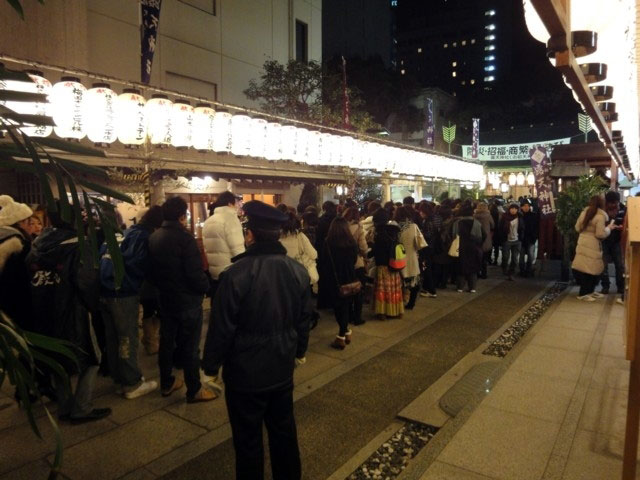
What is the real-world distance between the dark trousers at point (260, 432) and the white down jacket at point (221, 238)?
3.30m

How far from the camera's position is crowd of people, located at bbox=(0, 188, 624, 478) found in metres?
3.18

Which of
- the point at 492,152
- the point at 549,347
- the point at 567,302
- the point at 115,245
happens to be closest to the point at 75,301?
the point at 115,245

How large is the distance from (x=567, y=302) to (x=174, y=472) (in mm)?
9129

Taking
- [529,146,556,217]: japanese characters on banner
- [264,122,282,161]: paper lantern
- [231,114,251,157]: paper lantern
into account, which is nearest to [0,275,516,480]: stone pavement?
[231,114,251,157]: paper lantern

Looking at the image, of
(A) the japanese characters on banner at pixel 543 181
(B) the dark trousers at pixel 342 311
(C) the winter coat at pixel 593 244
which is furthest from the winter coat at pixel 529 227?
(B) the dark trousers at pixel 342 311

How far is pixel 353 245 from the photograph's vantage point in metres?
7.25

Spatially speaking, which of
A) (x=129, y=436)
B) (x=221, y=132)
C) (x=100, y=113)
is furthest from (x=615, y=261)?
(x=100, y=113)

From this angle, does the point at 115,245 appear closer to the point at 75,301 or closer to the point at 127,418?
the point at 75,301

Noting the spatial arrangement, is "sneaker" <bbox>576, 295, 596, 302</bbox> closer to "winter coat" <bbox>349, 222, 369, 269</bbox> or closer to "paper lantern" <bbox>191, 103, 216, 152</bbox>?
"winter coat" <bbox>349, 222, 369, 269</bbox>

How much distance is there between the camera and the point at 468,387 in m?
5.73

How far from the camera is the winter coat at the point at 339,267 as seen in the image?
716 centimetres

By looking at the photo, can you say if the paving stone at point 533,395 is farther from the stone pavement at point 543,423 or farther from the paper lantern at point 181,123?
the paper lantern at point 181,123

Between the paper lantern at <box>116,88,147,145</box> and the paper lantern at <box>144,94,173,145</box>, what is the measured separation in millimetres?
114

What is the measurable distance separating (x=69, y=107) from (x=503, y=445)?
7803 millimetres
